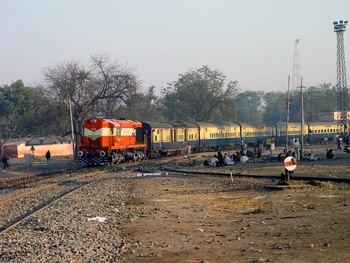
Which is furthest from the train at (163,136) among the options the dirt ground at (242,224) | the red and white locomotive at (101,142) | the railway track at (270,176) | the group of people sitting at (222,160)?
the dirt ground at (242,224)

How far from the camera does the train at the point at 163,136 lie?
39.8 metres

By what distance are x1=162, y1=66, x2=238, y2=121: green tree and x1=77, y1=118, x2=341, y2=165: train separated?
18777 millimetres

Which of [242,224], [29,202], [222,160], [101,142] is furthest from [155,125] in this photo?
[242,224]

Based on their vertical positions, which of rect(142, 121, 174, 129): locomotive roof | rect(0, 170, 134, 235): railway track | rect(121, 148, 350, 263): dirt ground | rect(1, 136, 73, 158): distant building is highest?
rect(142, 121, 174, 129): locomotive roof

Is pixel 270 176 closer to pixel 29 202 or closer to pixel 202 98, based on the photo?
pixel 29 202

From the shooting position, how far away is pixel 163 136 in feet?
165

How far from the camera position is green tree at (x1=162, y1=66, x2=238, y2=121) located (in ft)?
305

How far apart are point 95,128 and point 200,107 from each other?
2163 inches

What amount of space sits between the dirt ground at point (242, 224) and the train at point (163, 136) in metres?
17.9

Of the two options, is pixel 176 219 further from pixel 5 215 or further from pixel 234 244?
pixel 5 215

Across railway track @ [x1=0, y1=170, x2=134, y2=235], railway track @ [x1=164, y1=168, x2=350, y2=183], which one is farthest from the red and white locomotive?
railway track @ [x1=0, y1=170, x2=134, y2=235]

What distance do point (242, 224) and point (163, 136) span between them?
37886mm

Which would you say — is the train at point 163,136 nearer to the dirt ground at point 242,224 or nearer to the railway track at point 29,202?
the railway track at point 29,202

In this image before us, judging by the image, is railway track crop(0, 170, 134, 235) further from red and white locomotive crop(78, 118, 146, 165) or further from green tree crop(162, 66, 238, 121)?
green tree crop(162, 66, 238, 121)
